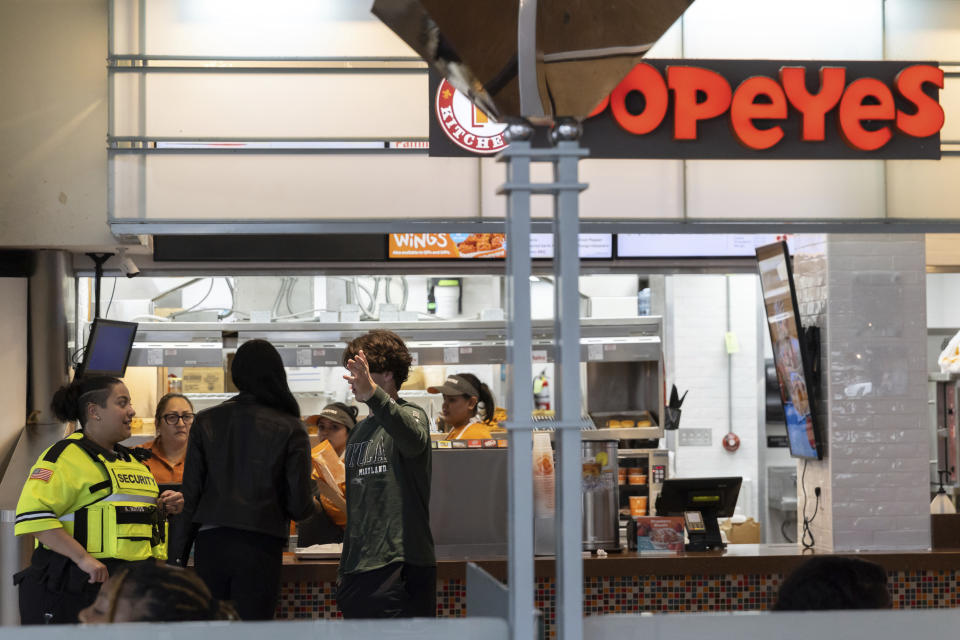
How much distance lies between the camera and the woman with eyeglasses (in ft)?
20.2

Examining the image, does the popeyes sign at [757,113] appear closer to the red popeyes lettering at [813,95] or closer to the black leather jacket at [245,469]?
the red popeyes lettering at [813,95]

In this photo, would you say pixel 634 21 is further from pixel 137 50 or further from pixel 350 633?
pixel 137 50

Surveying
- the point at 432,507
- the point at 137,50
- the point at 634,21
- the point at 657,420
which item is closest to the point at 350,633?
the point at 634,21

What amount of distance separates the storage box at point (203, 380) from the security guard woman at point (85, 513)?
5.06 metres

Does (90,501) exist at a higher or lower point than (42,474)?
lower

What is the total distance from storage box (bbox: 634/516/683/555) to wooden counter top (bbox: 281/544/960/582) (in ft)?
0.26

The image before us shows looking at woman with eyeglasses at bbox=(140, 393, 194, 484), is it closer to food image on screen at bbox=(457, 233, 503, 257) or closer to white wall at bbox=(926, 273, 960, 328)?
food image on screen at bbox=(457, 233, 503, 257)

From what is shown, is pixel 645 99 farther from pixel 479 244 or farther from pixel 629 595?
pixel 629 595

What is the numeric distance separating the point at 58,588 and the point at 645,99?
3516 mm

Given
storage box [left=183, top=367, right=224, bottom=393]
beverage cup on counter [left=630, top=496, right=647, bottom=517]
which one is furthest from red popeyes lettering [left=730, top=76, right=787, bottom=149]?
storage box [left=183, top=367, right=224, bottom=393]

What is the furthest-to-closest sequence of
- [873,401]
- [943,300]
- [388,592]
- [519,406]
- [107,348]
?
1. [943,300]
2. [107,348]
3. [873,401]
4. [388,592]
5. [519,406]

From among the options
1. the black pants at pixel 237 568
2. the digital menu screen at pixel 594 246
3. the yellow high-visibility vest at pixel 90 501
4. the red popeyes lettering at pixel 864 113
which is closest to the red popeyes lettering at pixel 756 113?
the red popeyes lettering at pixel 864 113

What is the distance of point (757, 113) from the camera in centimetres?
575

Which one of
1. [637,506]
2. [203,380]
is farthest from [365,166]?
[203,380]
